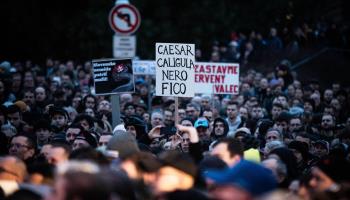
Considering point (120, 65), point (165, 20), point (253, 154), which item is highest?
point (165, 20)

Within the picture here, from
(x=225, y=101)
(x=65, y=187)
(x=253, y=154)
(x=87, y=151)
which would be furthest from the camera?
(x=225, y=101)

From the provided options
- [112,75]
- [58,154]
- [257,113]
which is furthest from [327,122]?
[58,154]

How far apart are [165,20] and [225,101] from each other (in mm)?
13922

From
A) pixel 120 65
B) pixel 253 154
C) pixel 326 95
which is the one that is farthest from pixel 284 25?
pixel 253 154

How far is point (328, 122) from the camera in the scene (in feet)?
55.8

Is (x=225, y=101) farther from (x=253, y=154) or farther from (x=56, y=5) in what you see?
(x=56, y=5)

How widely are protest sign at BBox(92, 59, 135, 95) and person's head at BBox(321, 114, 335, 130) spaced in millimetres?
3880

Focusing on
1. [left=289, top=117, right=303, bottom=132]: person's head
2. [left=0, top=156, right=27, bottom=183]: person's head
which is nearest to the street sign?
[left=289, top=117, right=303, bottom=132]: person's head

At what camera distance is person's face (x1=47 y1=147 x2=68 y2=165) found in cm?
966

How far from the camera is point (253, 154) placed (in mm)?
11141

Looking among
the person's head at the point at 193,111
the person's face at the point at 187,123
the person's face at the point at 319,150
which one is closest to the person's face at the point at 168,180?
the person's face at the point at 319,150

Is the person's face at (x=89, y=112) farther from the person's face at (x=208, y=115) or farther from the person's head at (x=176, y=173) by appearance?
the person's head at (x=176, y=173)

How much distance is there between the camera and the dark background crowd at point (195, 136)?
783 centimetres

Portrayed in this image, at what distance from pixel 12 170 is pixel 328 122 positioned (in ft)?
28.2
